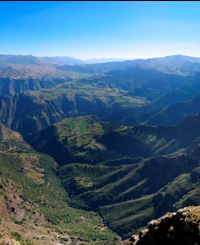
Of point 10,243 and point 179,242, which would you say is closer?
point 179,242

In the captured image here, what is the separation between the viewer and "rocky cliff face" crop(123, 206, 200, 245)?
2338 inches

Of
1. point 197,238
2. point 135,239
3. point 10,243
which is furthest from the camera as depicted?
point 10,243

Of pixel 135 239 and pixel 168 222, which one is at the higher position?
pixel 168 222

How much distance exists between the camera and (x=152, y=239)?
6481 cm

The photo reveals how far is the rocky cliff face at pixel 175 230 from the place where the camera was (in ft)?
195

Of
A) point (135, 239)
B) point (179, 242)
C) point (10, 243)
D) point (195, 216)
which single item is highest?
point (195, 216)

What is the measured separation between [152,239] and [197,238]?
984cm

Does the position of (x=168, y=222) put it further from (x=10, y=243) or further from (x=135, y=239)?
(x=10, y=243)

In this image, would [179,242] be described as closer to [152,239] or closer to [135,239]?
[152,239]

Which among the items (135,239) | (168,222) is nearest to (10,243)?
(135,239)

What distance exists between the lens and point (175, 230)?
62.5m

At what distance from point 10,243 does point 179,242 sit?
9616 centimetres

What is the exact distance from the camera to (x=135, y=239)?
71.8 m

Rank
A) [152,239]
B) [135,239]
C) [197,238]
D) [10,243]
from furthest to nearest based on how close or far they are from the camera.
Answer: [10,243]
[135,239]
[152,239]
[197,238]
